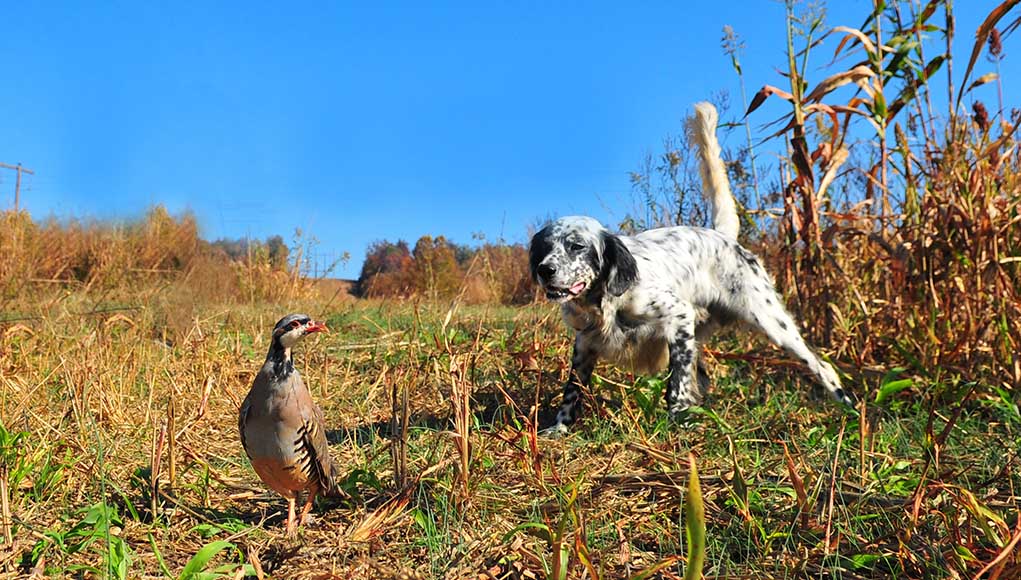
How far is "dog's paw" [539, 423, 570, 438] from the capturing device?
4.05 metres

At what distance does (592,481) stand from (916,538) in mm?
1050

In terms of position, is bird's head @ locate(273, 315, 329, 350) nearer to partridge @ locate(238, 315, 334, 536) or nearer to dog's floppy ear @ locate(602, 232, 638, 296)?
partridge @ locate(238, 315, 334, 536)

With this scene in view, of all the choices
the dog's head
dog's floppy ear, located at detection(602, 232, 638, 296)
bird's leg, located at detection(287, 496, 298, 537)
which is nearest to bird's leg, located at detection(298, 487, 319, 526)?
bird's leg, located at detection(287, 496, 298, 537)

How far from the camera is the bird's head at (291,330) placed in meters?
2.32

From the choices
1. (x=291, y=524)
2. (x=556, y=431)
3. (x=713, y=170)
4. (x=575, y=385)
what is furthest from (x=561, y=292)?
(x=291, y=524)

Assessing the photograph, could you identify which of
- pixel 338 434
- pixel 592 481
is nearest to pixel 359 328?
pixel 338 434

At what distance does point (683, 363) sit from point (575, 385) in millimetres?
696

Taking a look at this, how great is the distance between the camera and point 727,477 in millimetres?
2822

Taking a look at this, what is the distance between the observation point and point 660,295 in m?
4.68

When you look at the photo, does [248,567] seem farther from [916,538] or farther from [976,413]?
[976,413]

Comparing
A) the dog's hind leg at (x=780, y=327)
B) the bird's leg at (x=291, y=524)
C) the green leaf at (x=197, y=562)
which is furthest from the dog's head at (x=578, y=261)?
the green leaf at (x=197, y=562)

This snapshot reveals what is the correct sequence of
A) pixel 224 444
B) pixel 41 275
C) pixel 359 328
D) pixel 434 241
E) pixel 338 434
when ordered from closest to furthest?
1. pixel 224 444
2. pixel 338 434
3. pixel 359 328
4. pixel 41 275
5. pixel 434 241

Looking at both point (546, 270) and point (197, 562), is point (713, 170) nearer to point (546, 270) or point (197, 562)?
point (546, 270)

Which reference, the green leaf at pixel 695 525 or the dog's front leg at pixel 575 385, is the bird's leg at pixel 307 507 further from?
the dog's front leg at pixel 575 385
